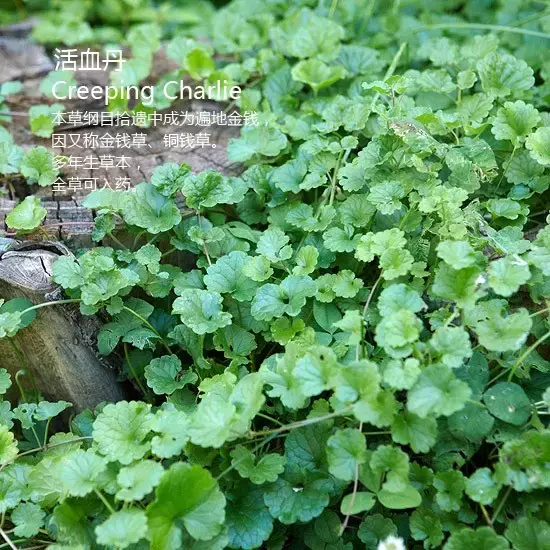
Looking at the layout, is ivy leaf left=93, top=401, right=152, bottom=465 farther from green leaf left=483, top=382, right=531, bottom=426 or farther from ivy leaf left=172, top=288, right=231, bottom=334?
green leaf left=483, top=382, right=531, bottom=426

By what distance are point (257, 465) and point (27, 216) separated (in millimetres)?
1067

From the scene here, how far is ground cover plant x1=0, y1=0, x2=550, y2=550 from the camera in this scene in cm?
167

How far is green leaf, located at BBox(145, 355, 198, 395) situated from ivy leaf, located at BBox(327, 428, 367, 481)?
539 mm

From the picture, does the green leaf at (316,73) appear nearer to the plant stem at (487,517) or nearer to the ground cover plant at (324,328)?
the ground cover plant at (324,328)

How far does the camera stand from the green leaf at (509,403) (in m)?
1.78

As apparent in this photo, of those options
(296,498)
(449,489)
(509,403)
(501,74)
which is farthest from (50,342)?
(501,74)

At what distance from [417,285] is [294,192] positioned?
558mm

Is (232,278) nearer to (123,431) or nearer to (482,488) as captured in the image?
(123,431)

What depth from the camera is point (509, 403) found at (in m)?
1.79

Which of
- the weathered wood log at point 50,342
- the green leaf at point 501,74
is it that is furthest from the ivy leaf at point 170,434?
the green leaf at point 501,74

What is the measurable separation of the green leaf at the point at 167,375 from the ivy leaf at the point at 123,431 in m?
0.18

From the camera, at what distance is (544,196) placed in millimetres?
2354

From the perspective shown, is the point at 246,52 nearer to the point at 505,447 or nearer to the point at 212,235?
the point at 212,235

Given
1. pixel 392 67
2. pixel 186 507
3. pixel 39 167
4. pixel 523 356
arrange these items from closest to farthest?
1. pixel 186 507
2. pixel 523 356
3. pixel 39 167
4. pixel 392 67
